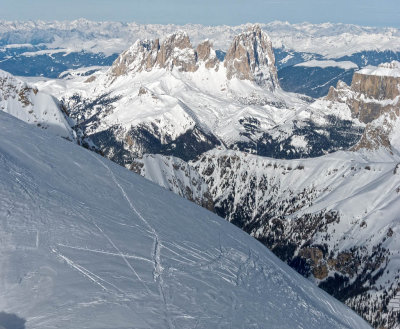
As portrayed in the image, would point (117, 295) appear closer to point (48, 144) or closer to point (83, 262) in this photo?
point (83, 262)

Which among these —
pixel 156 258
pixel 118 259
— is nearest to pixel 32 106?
pixel 156 258

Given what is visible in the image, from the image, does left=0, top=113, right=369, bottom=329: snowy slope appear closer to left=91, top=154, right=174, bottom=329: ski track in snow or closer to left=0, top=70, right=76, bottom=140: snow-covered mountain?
left=91, top=154, right=174, bottom=329: ski track in snow

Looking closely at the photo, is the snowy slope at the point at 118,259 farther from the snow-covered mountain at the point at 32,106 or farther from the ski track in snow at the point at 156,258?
the snow-covered mountain at the point at 32,106

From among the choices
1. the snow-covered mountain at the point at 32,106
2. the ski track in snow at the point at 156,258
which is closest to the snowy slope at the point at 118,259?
the ski track in snow at the point at 156,258

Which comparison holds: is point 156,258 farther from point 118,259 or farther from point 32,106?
point 32,106

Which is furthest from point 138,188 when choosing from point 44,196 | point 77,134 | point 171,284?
point 77,134

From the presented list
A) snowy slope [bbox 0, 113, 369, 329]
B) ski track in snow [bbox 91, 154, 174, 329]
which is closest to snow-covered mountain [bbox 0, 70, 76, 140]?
snowy slope [bbox 0, 113, 369, 329]
